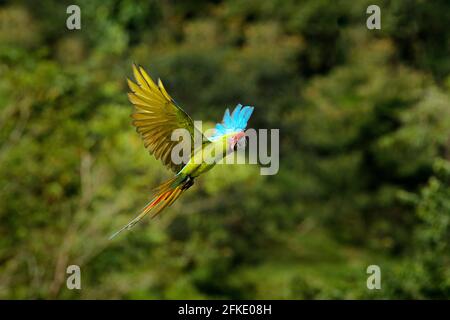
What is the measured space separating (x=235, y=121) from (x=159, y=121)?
1.01 feet

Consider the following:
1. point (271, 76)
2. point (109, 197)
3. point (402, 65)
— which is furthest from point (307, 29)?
point (109, 197)

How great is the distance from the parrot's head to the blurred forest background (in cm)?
638

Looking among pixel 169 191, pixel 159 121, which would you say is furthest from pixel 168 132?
pixel 169 191

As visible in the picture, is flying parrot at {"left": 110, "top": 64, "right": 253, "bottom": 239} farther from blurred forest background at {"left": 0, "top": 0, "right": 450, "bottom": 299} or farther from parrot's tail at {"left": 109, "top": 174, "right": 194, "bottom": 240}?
blurred forest background at {"left": 0, "top": 0, "right": 450, "bottom": 299}

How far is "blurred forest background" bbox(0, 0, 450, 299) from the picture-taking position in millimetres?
10383

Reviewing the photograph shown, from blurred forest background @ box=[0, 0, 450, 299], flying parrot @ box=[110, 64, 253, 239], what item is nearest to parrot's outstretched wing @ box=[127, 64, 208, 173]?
flying parrot @ box=[110, 64, 253, 239]

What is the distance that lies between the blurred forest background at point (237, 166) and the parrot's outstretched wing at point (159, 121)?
622 centimetres

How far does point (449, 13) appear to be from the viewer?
18453 millimetres

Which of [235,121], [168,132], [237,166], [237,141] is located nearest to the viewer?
[237,141]

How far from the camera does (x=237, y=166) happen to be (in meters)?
11.5

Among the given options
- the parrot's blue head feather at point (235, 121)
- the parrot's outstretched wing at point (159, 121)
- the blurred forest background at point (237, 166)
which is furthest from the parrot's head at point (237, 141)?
the blurred forest background at point (237, 166)

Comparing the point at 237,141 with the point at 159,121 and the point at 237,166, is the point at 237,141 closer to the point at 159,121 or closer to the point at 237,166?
the point at 159,121
